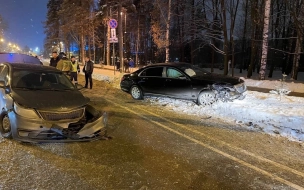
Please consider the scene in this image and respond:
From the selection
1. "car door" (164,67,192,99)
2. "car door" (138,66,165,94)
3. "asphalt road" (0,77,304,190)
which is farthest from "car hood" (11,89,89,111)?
"car door" (138,66,165,94)

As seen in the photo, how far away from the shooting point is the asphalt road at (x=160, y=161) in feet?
12.3

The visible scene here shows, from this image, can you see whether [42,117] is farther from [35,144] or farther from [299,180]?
[299,180]

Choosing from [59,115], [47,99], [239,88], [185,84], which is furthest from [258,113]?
[47,99]

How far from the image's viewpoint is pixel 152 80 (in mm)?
10656

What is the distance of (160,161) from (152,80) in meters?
6.38

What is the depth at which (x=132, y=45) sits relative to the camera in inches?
2085

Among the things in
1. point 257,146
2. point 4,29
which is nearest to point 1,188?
point 257,146

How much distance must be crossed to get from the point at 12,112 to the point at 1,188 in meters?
1.81

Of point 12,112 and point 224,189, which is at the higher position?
point 12,112

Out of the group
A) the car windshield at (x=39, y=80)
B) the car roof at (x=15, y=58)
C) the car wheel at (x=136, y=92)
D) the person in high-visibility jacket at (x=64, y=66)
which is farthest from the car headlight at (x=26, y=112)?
the person in high-visibility jacket at (x=64, y=66)

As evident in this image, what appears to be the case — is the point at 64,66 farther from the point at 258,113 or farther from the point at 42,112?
the point at 258,113

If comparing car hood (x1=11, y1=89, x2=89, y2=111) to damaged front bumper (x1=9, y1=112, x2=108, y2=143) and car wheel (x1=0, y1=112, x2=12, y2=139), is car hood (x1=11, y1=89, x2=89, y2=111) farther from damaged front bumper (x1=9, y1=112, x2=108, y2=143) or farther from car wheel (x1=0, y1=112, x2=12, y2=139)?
car wheel (x1=0, y1=112, x2=12, y2=139)

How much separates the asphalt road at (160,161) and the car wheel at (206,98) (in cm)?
263

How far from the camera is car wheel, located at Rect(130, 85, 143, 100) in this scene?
1111cm
